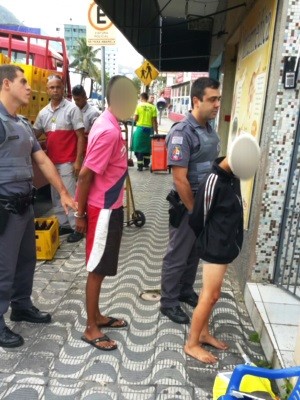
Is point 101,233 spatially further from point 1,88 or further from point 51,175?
point 1,88

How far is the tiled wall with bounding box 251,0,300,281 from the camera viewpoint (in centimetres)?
304

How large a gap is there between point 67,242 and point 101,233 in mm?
2503

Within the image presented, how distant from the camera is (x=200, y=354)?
2732 mm

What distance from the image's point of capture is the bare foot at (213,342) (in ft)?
9.49

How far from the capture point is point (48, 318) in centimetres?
318

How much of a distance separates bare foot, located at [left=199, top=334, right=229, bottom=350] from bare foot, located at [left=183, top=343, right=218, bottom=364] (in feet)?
0.40

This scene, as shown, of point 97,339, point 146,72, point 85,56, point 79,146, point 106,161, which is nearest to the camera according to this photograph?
point 106,161

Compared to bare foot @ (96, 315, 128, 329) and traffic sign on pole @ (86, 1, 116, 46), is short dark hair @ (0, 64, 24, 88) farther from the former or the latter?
traffic sign on pole @ (86, 1, 116, 46)

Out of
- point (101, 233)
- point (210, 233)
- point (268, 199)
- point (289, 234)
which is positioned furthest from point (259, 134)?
point (101, 233)

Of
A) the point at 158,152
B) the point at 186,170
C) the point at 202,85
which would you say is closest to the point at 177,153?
the point at 186,170

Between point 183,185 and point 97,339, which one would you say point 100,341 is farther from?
point 183,185

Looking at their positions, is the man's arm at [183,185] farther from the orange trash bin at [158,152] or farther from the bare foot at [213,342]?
the orange trash bin at [158,152]

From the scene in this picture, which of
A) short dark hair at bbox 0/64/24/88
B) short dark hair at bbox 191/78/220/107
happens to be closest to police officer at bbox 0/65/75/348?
short dark hair at bbox 0/64/24/88

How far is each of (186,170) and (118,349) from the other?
4.73 feet
